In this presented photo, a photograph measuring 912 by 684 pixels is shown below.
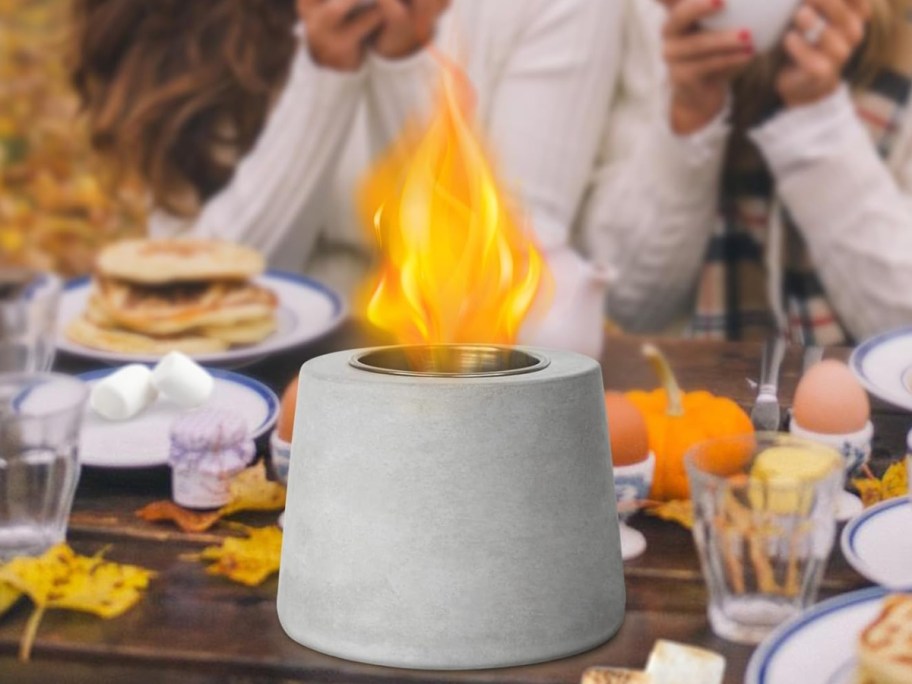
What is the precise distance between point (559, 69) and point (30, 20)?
263cm

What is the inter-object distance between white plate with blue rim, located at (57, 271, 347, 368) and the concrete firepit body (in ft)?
2.40

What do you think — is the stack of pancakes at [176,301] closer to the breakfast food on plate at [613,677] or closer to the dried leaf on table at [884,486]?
the dried leaf on table at [884,486]

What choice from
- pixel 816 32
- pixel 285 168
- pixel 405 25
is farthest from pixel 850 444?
pixel 285 168

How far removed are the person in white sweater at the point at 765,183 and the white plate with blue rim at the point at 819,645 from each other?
3.93ft

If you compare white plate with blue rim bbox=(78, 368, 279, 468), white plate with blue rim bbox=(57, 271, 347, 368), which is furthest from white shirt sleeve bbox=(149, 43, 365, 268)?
white plate with blue rim bbox=(78, 368, 279, 468)

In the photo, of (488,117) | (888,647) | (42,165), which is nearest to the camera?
(888,647)

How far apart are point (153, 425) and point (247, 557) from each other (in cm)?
34

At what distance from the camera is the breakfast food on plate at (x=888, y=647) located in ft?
1.83

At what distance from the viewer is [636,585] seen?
792 millimetres

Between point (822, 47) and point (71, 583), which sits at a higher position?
point (822, 47)

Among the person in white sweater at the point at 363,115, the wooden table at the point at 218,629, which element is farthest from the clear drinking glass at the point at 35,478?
the person in white sweater at the point at 363,115

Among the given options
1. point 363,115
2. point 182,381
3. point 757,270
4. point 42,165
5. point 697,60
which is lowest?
point 42,165

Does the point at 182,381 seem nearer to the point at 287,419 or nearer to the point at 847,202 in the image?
the point at 287,419

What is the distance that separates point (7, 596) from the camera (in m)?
0.74
